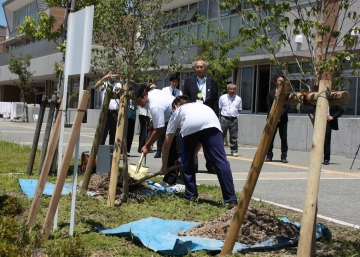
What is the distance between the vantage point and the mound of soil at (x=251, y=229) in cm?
575

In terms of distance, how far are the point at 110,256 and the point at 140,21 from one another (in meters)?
3.61

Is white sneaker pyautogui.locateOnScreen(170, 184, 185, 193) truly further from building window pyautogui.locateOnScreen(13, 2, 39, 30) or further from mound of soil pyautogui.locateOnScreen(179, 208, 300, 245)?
building window pyautogui.locateOnScreen(13, 2, 39, 30)

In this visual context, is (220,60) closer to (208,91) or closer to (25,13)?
(208,91)

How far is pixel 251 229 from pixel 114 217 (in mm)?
1727

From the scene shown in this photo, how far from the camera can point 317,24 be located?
15.6 ft

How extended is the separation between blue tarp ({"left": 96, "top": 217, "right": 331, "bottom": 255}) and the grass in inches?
3.0

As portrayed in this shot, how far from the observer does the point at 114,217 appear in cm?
687

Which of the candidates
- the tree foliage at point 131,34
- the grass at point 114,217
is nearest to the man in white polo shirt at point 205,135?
the grass at point 114,217

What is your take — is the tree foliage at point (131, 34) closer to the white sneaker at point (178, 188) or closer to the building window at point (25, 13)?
the white sneaker at point (178, 188)

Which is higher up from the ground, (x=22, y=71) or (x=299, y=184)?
(x=22, y=71)

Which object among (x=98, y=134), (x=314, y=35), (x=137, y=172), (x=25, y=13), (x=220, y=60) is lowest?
(x=137, y=172)

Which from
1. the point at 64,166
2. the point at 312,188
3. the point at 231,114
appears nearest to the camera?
the point at 312,188

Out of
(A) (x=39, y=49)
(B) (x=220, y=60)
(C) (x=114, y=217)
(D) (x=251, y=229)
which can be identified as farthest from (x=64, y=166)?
(A) (x=39, y=49)

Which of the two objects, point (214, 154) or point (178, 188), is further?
point (178, 188)
